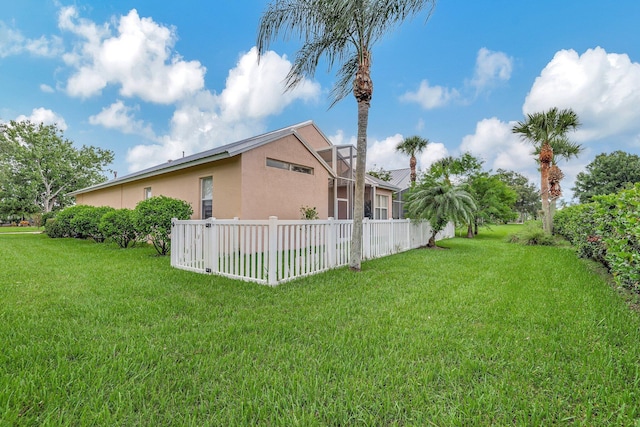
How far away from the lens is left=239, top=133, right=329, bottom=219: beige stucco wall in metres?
8.64

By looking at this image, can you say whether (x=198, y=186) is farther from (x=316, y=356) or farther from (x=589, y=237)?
(x=589, y=237)

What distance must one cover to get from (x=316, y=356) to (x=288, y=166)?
27.4ft

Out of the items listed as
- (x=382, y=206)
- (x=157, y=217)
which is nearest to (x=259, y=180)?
(x=157, y=217)

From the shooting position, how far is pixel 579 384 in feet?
6.41

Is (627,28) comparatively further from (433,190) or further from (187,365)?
(187,365)

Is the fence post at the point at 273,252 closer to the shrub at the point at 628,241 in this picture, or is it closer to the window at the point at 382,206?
the shrub at the point at 628,241

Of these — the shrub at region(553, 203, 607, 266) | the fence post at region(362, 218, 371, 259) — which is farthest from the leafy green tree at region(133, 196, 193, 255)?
the shrub at region(553, 203, 607, 266)

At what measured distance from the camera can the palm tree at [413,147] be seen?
22.2 m

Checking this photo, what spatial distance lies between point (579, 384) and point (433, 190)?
850 centimetres

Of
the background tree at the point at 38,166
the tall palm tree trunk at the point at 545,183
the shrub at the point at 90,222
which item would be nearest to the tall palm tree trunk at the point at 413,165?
the tall palm tree trunk at the point at 545,183

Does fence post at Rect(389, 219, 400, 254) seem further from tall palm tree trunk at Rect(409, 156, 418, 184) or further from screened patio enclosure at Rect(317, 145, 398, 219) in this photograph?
tall palm tree trunk at Rect(409, 156, 418, 184)

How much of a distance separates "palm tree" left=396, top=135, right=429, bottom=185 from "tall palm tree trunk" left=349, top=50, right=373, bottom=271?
55.7ft

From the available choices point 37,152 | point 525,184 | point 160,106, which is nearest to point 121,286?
point 160,106

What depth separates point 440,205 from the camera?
9.57 m
